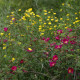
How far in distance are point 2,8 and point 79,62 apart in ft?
12.2

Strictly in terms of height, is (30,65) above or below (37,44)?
below

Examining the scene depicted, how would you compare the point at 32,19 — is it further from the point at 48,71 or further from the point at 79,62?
the point at 79,62

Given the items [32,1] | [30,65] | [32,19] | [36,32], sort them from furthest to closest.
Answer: [32,1], [32,19], [36,32], [30,65]

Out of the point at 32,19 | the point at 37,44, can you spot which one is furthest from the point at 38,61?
the point at 32,19

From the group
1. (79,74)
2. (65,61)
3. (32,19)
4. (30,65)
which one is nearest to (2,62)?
(30,65)

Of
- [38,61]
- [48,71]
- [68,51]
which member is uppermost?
[68,51]

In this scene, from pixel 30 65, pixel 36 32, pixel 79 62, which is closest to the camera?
pixel 79 62

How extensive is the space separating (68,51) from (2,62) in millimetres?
898

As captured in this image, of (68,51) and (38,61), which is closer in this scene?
(68,51)

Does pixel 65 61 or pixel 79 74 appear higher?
pixel 65 61

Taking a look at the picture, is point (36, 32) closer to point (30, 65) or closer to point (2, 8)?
point (30, 65)

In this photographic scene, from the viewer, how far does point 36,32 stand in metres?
3.03

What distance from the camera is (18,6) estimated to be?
4.91m

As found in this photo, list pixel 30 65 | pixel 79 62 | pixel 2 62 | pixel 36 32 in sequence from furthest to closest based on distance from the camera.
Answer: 1. pixel 36 32
2. pixel 2 62
3. pixel 30 65
4. pixel 79 62
